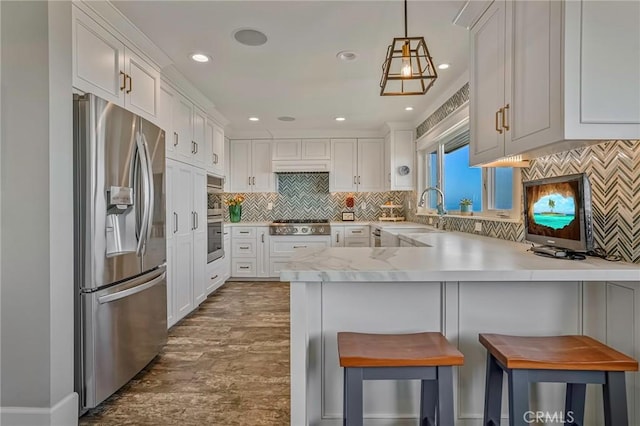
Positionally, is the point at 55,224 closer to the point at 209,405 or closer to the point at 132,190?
the point at 132,190

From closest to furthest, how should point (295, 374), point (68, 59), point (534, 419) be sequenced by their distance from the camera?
1. point (295, 374)
2. point (534, 419)
3. point (68, 59)

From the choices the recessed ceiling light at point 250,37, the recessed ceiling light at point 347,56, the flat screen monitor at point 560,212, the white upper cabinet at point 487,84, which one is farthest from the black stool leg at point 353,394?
the recessed ceiling light at point 347,56

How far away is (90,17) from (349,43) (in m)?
1.65

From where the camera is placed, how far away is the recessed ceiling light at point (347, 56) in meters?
2.63

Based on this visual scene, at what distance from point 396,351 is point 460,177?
2803 mm

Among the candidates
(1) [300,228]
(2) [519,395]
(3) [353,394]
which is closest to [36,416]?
(3) [353,394]

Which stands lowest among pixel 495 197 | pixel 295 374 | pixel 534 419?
pixel 534 419

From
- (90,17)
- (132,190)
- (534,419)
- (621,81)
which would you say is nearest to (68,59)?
(90,17)

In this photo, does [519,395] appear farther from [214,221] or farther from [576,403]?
[214,221]

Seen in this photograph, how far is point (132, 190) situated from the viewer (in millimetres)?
2084

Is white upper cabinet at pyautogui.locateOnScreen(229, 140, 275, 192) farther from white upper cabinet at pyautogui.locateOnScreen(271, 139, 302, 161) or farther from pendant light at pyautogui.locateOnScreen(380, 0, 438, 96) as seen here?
pendant light at pyautogui.locateOnScreen(380, 0, 438, 96)

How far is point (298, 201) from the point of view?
5863 millimetres

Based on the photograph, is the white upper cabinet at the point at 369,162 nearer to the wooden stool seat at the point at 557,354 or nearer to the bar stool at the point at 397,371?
the wooden stool seat at the point at 557,354

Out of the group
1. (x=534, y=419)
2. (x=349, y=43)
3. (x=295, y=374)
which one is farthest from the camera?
(x=349, y=43)
